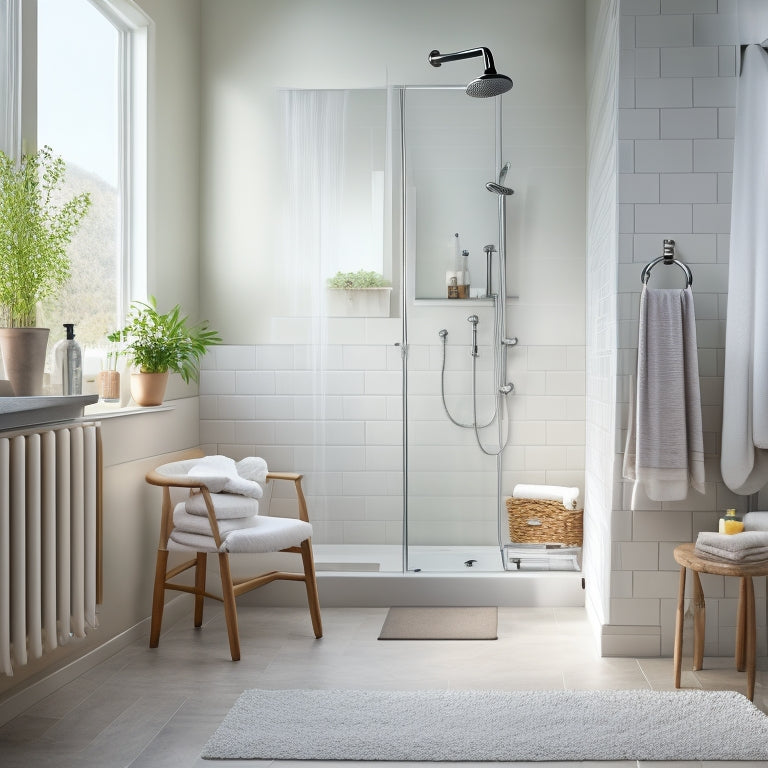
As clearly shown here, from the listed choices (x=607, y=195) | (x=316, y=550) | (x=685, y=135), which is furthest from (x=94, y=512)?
(x=685, y=135)

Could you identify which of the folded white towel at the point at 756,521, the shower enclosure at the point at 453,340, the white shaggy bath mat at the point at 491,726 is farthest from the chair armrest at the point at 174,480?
the folded white towel at the point at 756,521

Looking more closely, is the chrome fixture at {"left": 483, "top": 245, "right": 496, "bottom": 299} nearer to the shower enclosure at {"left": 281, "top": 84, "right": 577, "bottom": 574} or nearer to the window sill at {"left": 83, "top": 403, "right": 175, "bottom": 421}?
the shower enclosure at {"left": 281, "top": 84, "right": 577, "bottom": 574}

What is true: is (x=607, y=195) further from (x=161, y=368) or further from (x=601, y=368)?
(x=161, y=368)

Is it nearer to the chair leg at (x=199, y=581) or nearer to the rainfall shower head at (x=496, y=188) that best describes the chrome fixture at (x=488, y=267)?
the rainfall shower head at (x=496, y=188)

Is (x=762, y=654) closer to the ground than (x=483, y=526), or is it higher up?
closer to the ground

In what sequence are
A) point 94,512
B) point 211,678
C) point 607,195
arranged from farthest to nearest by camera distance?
point 607,195 < point 211,678 < point 94,512

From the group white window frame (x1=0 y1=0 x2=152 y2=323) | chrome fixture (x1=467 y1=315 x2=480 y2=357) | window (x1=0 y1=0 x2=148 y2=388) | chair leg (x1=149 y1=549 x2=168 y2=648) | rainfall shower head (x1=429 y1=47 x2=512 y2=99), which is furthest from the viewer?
chrome fixture (x1=467 y1=315 x2=480 y2=357)

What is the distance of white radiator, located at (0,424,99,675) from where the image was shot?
2.48m

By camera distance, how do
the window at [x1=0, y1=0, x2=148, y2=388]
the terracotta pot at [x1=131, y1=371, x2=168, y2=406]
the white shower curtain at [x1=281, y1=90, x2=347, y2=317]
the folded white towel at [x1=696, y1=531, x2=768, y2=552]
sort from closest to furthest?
the folded white towel at [x1=696, y1=531, x2=768, y2=552] → the window at [x1=0, y1=0, x2=148, y2=388] → the terracotta pot at [x1=131, y1=371, x2=168, y2=406] → the white shower curtain at [x1=281, y1=90, x2=347, y2=317]

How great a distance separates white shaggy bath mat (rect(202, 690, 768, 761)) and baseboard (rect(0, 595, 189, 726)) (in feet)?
2.21

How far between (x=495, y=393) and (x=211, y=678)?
6.10ft

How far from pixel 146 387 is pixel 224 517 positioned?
74 centimetres

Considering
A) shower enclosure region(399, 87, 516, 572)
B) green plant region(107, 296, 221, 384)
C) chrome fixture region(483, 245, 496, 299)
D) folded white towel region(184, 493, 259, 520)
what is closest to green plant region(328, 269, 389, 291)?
shower enclosure region(399, 87, 516, 572)

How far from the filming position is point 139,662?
3.34 meters
